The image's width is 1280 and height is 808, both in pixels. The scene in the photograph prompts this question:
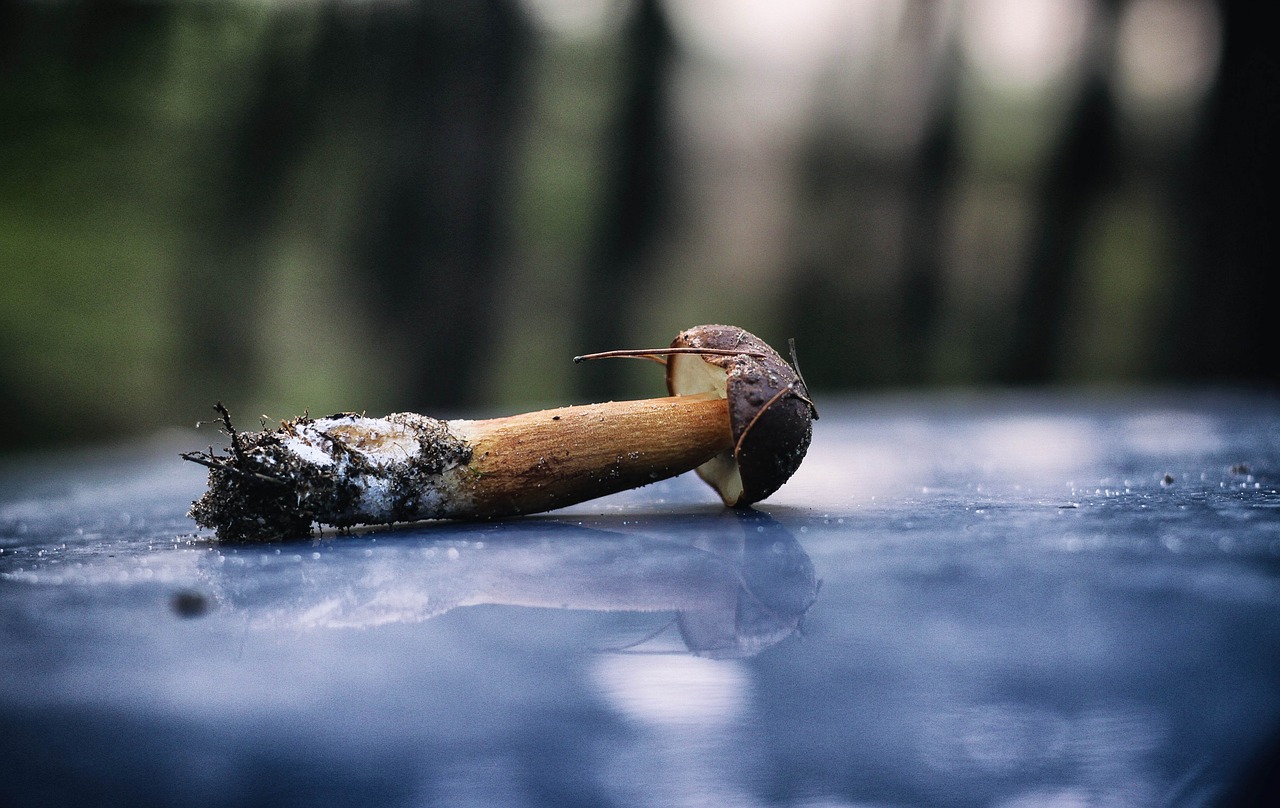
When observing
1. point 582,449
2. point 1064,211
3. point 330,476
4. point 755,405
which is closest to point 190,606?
point 330,476

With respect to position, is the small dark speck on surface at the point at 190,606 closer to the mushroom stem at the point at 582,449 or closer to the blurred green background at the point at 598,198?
the mushroom stem at the point at 582,449

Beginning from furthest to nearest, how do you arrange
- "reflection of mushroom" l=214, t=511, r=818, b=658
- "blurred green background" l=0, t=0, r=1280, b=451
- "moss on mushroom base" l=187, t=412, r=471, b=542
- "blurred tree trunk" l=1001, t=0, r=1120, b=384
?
"blurred tree trunk" l=1001, t=0, r=1120, b=384 < "blurred green background" l=0, t=0, r=1280, b=451 < "moss on mushroom base" l=187, t=412, r=471, b=542 < "reflection of mushroom" l=214, t=511, r=818, b=658

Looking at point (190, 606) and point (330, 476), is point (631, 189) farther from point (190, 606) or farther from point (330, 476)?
point (190, 606)

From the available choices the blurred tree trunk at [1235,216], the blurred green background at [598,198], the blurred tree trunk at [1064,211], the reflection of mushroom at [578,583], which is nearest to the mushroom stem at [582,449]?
the reflection of mushroom at [578,583]

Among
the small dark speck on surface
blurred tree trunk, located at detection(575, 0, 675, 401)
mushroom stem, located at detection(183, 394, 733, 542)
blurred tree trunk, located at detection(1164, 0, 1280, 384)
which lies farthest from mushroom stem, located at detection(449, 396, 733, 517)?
blurred tree trunk, located at detection(1164, 0, 1280, 384)

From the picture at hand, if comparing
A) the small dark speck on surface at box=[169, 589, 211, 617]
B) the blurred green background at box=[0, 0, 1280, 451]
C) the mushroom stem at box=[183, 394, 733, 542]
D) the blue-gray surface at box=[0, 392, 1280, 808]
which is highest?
the blurred green background at box=[0, 0, 1280, 451]

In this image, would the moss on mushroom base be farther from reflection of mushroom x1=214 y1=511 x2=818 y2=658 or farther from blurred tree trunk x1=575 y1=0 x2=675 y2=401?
blurred tree trunk x1=575 y1=0 x2=675 y2=401

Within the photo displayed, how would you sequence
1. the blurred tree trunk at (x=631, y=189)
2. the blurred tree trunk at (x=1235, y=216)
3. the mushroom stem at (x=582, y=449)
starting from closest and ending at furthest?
the mushroom stem at (x=582, y=449) < the blurred tree trunk at (x=1235, y=216) < the blurred tree trunk at (x=631, y=189)

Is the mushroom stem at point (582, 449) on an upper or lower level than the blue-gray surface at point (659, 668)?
upper
